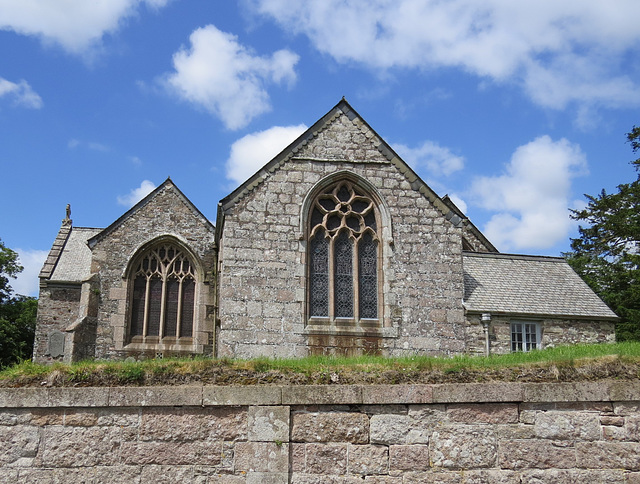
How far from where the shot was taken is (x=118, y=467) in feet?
26.4

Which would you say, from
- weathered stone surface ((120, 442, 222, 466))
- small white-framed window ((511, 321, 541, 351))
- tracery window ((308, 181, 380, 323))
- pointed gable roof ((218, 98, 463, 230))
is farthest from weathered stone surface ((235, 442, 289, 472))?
small white-framed window ((511, 321, 541, 351))

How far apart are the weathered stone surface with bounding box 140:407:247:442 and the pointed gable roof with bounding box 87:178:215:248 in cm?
1346

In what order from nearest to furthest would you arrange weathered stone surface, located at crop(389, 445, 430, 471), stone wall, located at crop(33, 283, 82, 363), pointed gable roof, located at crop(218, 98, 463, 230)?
weathered stone surface, located at crop(389, 445, 430, 471) < pointed gable roof, located at crop(218, 98, 463, 230) < stone wall, located at crop(33, 283, 82, 363)

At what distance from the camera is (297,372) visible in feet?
28.3

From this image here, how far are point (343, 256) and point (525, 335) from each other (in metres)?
5.82

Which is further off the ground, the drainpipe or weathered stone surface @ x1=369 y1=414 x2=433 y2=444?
the drainpipe

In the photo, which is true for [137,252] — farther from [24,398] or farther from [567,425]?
[567,425]

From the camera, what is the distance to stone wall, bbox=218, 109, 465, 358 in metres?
15.3

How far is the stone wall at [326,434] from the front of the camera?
808 cm

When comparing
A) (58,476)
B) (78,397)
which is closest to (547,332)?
(78,397)

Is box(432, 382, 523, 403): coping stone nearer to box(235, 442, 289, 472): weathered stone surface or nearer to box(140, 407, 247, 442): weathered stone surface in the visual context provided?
box(235, 442, 289, 472): weathered stone surface

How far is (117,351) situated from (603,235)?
111 feet

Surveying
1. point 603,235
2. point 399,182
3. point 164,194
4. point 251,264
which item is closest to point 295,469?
point 251,264

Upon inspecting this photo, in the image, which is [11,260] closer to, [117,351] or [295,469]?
[117,351]
